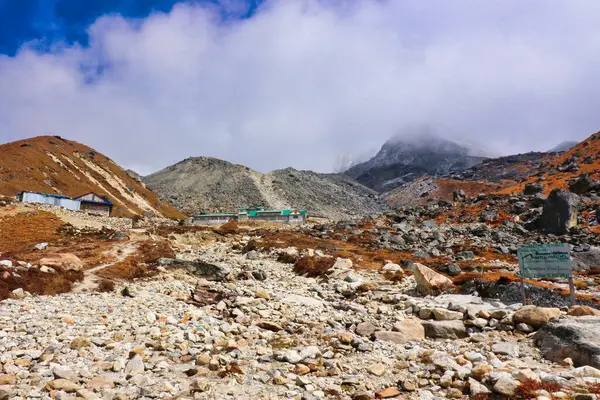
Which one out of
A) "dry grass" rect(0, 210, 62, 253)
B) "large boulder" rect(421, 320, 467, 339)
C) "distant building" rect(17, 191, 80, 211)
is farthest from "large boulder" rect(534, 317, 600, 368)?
"distant building" rect(17, 191, 80, 211)

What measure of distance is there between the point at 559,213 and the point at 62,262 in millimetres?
Result: 53851

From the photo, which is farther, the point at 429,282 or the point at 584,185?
the point at 584,185

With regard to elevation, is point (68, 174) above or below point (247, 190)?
below

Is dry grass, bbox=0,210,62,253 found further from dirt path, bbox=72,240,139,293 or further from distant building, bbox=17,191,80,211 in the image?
distant building, bbox=17,191,80,211

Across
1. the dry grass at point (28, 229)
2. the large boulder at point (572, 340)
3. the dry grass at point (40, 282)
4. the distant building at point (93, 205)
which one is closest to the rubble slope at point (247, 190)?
the distant building at point (93, 205)

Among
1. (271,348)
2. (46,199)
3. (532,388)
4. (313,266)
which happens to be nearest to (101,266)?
(313,266)

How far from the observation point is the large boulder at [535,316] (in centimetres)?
1199

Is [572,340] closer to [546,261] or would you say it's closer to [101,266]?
[546,261]

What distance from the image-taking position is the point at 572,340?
971 centimetres

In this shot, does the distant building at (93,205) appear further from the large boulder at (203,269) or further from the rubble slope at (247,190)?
the large boulder at (203,269)

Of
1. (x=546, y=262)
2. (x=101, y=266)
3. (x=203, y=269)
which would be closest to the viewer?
(x=546, y=262)

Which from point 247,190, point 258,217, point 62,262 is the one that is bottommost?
point 62,262

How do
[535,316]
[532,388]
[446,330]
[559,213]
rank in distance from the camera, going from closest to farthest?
1. [532,388]
2. [535,316]
3. [446,330]
4. [559,213]

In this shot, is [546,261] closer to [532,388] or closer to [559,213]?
[532,388]
